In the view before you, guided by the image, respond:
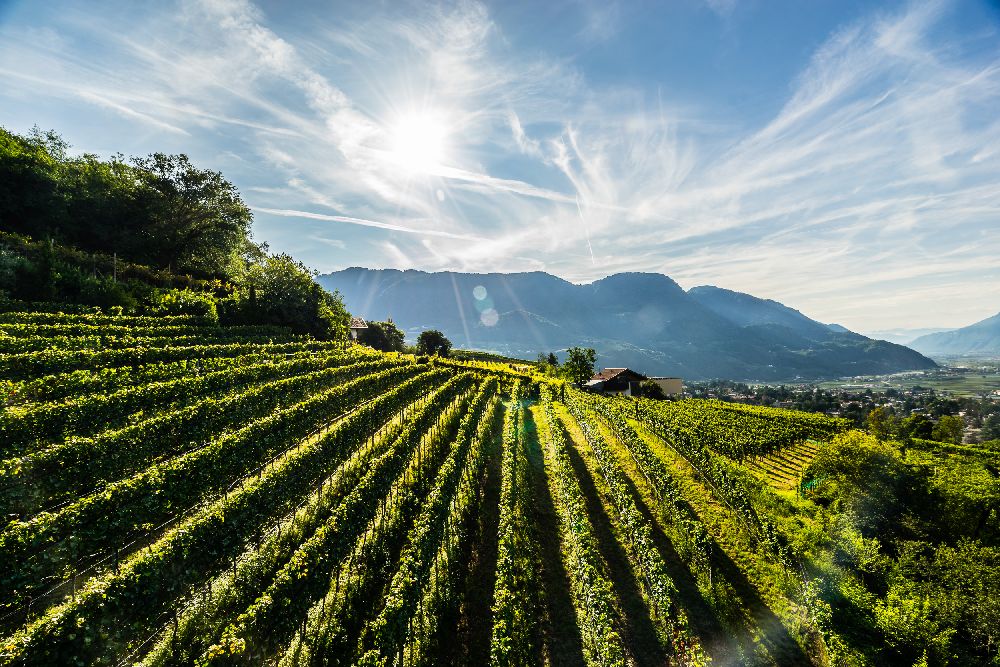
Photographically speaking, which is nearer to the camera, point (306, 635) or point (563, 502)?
point (306, 635)

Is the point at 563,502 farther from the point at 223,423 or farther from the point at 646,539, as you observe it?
the point at 223,423

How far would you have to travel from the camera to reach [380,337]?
2721 inches

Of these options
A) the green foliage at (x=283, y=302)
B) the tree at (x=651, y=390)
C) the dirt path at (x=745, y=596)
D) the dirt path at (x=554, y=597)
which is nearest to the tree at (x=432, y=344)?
the green foliage at (x=283, y=302)

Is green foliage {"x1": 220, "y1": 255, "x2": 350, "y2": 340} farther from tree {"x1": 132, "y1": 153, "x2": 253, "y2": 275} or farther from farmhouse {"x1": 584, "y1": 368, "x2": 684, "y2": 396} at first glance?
farmhouse {"x1": 584, "y1": 368, "x2": 684, "y2": 396}

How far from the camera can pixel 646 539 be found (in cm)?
1397

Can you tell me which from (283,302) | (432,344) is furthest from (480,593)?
(432,344)

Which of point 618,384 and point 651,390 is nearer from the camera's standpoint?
point 651,390

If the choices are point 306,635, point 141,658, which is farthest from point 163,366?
point 306,635

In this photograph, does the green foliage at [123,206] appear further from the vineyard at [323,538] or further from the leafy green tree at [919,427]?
the leafy green tree at [919,427]

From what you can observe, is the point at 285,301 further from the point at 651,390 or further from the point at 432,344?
the point at 651,390

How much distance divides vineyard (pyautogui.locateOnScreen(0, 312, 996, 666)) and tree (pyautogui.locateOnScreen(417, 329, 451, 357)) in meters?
49.9

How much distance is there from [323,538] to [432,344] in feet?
214

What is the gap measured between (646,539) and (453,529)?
751cm

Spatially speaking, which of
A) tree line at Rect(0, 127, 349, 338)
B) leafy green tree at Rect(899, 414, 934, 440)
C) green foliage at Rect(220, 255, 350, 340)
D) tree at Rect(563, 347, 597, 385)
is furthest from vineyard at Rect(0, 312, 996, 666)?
leafy green tree at Rect(899, 414, 934, 440)
